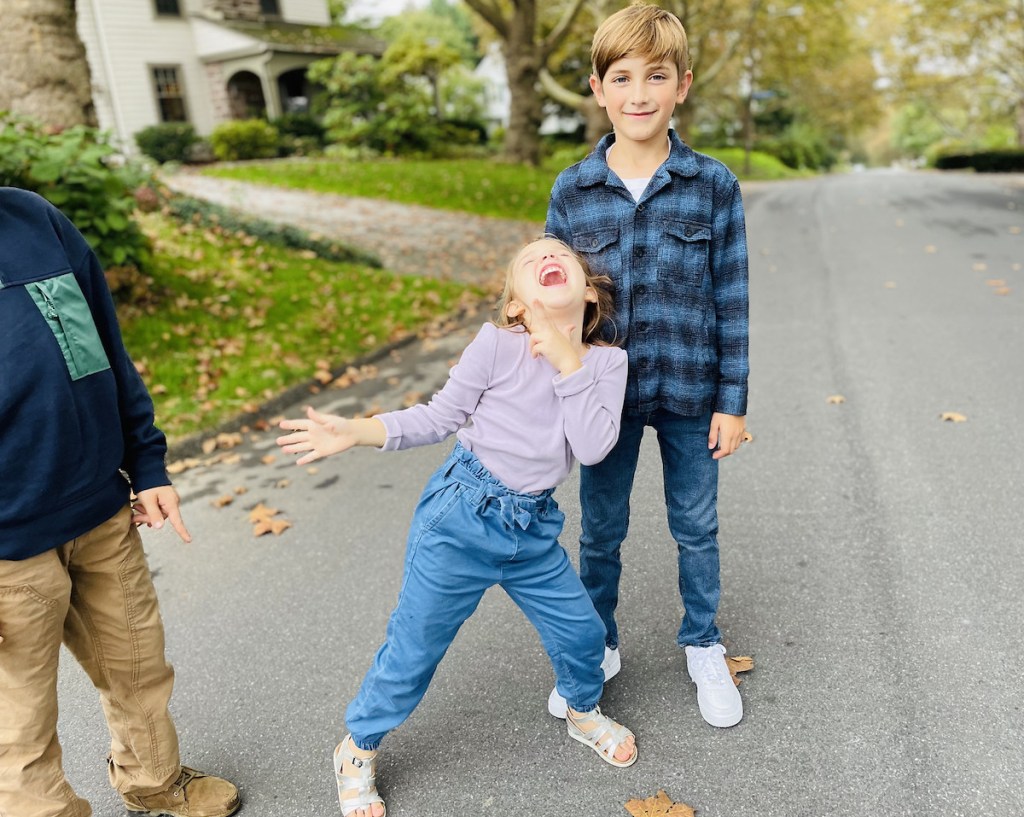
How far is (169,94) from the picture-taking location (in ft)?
78.4

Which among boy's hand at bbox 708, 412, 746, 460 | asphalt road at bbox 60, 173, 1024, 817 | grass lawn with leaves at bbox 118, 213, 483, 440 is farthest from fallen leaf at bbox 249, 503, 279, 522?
boy's hand at bbox 708, 412, 746, 460

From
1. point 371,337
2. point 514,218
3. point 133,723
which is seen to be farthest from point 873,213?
point 133,723

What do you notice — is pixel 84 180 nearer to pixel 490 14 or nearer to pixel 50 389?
pixel 50 389

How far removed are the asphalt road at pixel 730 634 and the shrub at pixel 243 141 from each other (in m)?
18.5

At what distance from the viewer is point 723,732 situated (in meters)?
2.60

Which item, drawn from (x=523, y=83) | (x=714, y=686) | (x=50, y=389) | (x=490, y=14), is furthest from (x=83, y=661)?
(x=523, y=83)

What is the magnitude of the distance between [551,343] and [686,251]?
0.58 m

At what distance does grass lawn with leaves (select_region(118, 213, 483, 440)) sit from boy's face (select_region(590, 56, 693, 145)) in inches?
165

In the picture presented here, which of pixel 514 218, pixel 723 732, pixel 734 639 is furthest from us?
pixel 514 218

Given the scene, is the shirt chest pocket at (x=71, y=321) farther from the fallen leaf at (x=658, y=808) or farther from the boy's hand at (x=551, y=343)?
the fallen leaf at (x=658, y=808)

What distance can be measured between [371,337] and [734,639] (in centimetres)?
513

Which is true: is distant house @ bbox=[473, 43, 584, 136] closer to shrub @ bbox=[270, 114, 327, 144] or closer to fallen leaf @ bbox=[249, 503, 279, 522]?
shrub @ bbox=[270, 114, 327, 144]

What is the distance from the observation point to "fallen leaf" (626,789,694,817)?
228 centimetres

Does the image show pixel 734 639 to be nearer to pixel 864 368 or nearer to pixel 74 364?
pixel 74 364
